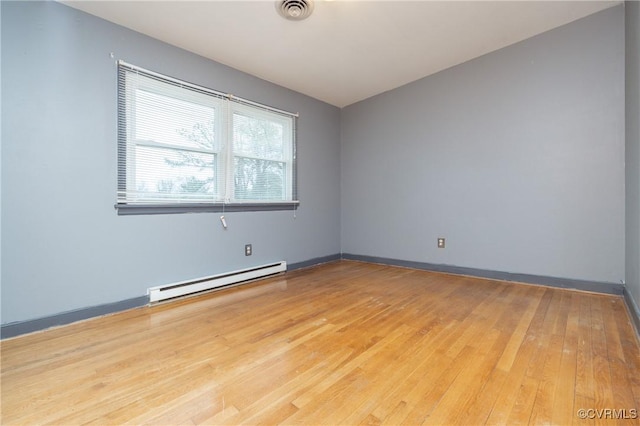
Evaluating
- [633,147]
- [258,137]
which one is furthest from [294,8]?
[633,147]

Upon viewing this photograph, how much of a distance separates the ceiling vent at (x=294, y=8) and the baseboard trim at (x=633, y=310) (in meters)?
3.19

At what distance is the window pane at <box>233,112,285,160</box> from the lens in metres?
3.16

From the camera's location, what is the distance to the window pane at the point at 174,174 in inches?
97.2

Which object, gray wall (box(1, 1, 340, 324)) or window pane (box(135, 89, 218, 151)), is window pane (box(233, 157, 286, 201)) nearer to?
window pane (box(135, 89, 218, 151))

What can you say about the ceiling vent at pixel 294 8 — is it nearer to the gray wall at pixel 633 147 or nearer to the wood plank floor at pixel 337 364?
the gray wall at pixel 633 147

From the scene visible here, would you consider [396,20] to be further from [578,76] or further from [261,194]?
[261,194]

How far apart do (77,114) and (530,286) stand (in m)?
4.36

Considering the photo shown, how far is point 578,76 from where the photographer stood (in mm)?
2611

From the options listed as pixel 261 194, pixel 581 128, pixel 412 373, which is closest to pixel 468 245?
pixel 581 128

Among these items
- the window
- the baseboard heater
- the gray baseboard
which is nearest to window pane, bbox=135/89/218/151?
the window

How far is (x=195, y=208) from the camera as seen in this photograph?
2799 millimetres

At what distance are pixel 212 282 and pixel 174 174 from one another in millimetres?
1139

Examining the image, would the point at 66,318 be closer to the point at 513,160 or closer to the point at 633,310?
the point at 633,310

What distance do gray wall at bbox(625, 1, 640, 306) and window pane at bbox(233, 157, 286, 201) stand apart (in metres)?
3.21
